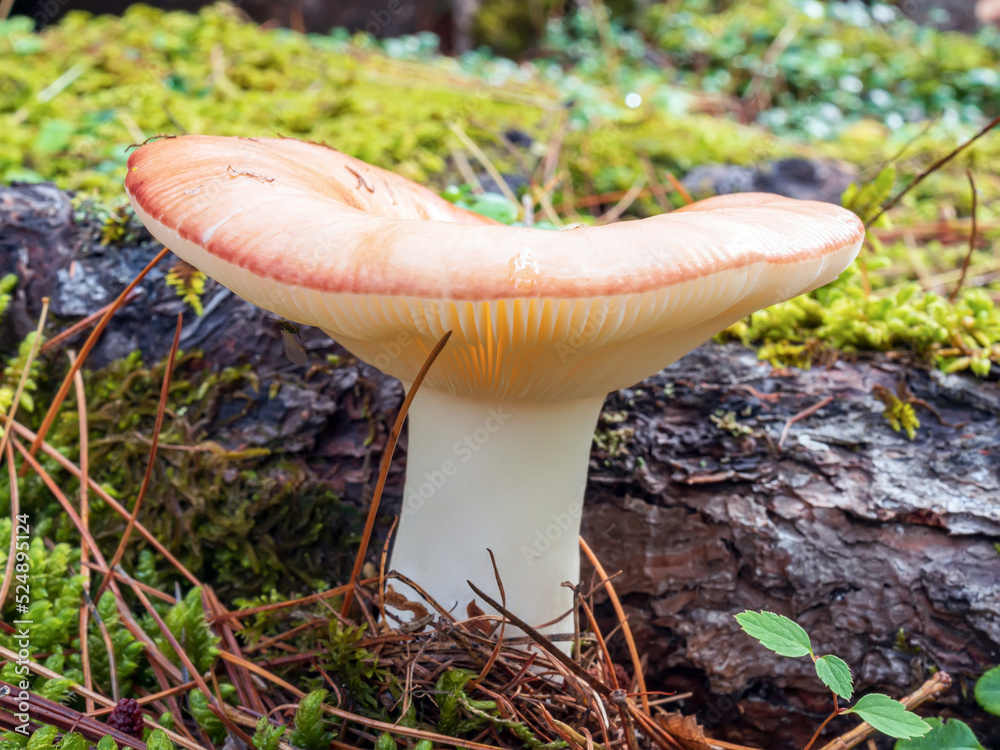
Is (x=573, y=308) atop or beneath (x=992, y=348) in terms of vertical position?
atop

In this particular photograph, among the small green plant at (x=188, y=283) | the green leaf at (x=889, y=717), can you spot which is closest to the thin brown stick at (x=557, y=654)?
the green leaf at (x=889, y=717)

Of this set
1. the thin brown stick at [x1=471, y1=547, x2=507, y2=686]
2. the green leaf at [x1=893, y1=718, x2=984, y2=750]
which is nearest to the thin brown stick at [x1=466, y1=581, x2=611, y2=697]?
the thin brown stick at [x1=471, y1=547, x2=507, y2=686]

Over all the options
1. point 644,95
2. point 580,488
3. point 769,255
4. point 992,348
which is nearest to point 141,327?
point 580,488

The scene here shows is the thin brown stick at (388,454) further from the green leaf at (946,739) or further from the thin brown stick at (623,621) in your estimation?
the green leaf at (946,739)

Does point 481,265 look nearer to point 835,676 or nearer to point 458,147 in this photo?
point 835,676

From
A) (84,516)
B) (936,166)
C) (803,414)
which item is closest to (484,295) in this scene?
(803,414)

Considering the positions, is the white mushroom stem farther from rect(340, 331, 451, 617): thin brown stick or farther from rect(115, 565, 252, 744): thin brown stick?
rect(115, 565, 252, 744): thin brown stick

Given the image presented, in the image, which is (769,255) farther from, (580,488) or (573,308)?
(580,488)

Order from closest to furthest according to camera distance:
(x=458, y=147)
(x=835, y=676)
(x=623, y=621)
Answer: (x=835, y=676), (x=623, y=621), (x=458, y=147)
